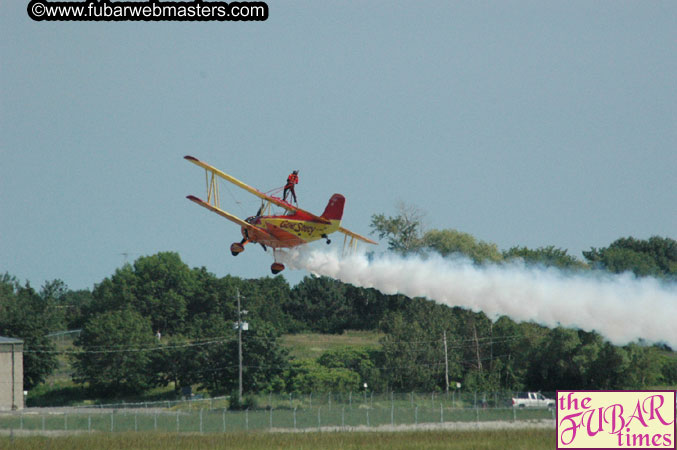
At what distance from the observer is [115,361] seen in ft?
302

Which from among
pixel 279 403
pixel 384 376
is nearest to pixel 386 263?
pixel 279 403

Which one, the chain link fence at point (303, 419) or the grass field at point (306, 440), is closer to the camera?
the grass field at point (306, 440)

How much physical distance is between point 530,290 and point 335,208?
426 inches

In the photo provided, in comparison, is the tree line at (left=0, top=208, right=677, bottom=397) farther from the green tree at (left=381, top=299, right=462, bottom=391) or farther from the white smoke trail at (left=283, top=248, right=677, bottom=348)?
the white smoke trail at (left=283, top=248, right=677, bottom=348)

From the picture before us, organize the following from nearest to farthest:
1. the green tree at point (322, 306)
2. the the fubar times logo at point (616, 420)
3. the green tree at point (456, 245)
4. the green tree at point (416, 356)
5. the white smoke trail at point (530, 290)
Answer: the the fubar times logo at point (616, 420) → the white smoke trail at point (530, 290) → the green tree at point (416, 356) → the green tree at point (456, 245) → the green tree at point (322, 306)

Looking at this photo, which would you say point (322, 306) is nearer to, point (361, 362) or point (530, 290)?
point (361, 362)

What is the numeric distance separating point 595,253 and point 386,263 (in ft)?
237

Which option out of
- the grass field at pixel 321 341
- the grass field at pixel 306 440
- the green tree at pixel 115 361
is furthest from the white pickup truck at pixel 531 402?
the green tree at pixel 115 361

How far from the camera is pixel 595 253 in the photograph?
11612 centimetres

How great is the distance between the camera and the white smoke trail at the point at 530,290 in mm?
42750

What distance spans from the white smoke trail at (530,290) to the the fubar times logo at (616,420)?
3768mm

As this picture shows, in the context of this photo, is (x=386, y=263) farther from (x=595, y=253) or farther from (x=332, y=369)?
(x=595, y=253)

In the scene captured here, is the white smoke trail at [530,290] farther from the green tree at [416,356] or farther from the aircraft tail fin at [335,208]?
the green tree at [416,356]

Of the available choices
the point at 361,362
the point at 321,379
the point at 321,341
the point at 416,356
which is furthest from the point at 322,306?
the point at 321,379
